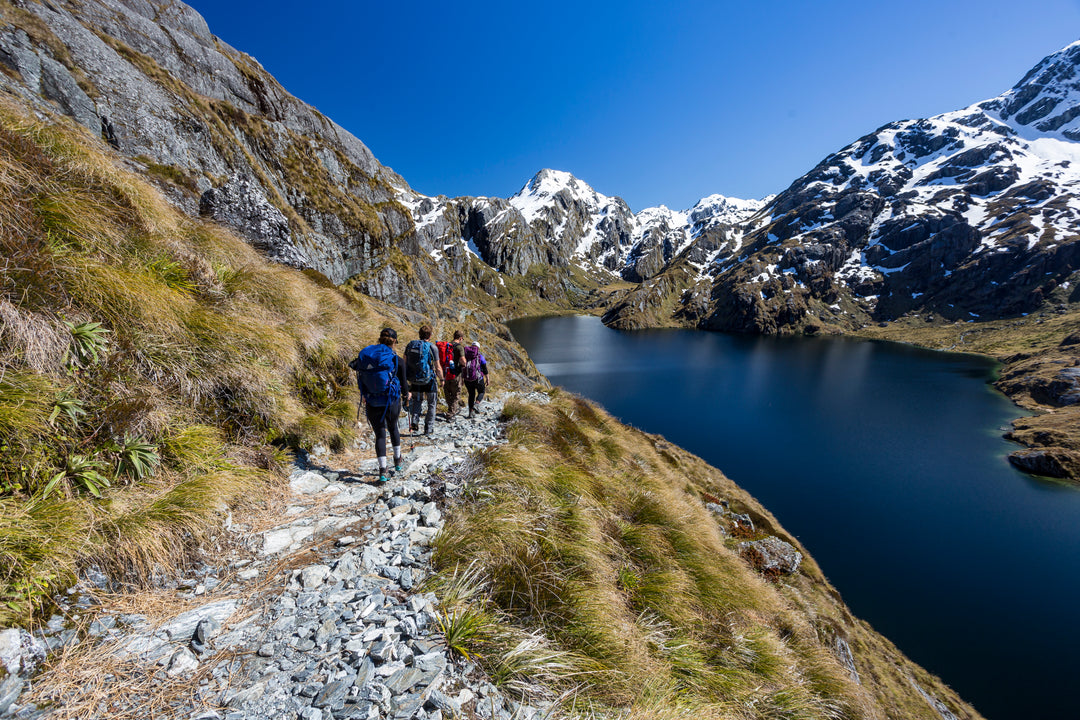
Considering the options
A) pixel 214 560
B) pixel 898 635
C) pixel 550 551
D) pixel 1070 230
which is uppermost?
pixel 1070 230

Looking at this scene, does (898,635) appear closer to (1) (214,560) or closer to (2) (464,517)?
(2) (464,517)

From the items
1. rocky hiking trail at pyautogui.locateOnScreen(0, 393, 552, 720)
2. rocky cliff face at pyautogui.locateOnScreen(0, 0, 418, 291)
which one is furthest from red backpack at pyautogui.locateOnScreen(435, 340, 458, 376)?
rocky cliff face at pyautogui.locateOnScreen(0, 0, 418, 291)

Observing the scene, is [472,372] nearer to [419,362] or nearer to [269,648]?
[419,362]

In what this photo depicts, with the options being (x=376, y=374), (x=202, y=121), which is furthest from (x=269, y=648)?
(x=202, y=121)

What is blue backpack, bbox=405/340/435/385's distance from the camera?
9133 mm

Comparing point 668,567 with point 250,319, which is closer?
point 668,567

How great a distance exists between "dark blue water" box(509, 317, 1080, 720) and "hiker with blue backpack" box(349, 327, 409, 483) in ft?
120

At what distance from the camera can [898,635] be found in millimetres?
25562

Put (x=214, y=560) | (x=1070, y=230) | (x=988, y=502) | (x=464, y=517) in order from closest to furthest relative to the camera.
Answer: (x=214, y=560)
(x=464, y=517)
(x=988, y=502)
(x=1070, y=230)

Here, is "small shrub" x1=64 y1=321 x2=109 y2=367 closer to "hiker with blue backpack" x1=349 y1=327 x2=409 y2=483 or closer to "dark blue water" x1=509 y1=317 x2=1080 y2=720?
"hiker with blue backpack" x1=349 y1=327 x2=409 y2=483

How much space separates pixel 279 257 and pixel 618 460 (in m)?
18.5

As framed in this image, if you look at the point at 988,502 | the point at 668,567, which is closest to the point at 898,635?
the point at 988,502

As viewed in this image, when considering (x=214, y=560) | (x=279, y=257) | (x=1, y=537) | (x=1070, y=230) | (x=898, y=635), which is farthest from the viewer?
(x=1070, y=230)

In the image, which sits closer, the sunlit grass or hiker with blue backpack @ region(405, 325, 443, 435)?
the sunlit grass
